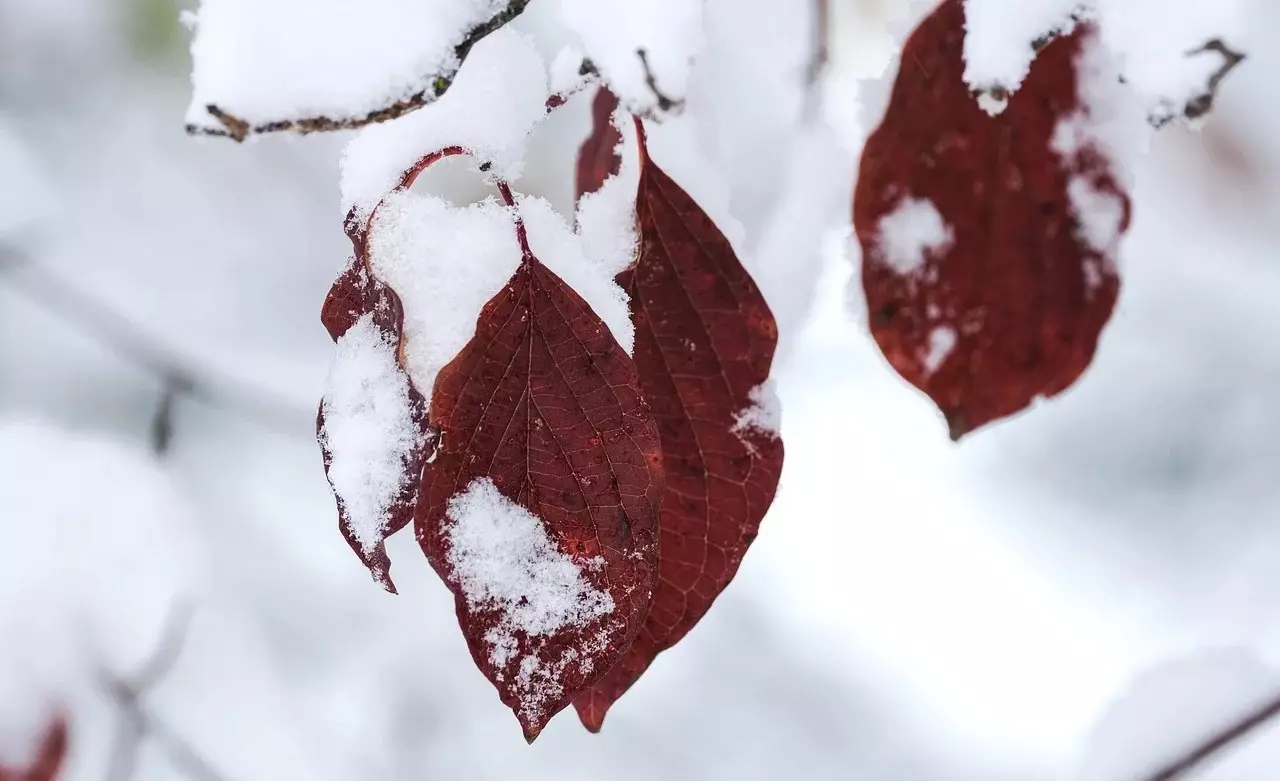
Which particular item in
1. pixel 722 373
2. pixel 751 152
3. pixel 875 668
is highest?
pixel 751 152

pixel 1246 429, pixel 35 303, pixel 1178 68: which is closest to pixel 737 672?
pixel 1246 429

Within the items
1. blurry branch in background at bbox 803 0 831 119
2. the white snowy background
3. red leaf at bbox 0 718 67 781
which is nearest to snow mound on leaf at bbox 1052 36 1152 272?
blurry branch in background at bbox 803 0 831 119

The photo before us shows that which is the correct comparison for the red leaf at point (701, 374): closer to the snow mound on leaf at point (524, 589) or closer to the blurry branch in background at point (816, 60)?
the snow mound on leaf at point (524, 589)

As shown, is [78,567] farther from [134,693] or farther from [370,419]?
[370,419]

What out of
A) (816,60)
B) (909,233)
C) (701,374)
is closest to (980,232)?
(909,233)

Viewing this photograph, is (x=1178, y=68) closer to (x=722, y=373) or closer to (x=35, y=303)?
(x=722, y=373)

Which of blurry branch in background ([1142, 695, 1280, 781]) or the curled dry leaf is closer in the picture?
the curled dry leaf

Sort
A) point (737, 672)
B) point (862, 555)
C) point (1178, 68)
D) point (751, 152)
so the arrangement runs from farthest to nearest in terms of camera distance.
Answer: point (737, 672), point (862, 555), point (751, 152), point (1178, 68)

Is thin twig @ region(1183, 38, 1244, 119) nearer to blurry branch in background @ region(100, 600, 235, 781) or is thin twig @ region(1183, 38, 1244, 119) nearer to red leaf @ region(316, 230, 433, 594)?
red leaf @ region(316, 230, 433, 594)
